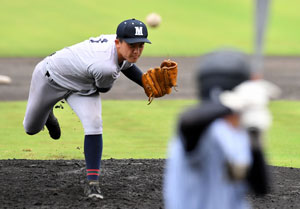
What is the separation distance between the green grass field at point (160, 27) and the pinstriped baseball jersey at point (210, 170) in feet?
46.3

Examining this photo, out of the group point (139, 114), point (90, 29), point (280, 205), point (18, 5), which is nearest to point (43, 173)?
point (280, 205)

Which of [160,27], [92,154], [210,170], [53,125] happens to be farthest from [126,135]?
[160,27]

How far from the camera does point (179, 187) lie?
284 cm

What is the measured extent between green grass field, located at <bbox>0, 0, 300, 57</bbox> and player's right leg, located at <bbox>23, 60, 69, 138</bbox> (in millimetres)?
10491

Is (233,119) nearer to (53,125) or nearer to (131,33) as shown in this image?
(131,33)

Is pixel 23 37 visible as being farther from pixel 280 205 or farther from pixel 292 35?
pixel 280 205

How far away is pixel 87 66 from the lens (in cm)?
575

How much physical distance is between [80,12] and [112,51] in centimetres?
1475

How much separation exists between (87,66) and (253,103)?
3.30 metres

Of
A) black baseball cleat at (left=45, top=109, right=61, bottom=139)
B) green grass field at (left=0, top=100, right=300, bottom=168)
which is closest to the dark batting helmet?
black baseball cleat at (left=45, top=109, right=61, bottom=139)

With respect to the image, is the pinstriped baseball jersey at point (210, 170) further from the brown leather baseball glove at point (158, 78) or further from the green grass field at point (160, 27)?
the green grass field at point (160, 27)

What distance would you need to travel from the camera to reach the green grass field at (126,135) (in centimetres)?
821

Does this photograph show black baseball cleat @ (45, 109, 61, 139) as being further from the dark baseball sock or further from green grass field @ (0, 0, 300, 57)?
green grass field @ (0, 0, 300, 57)

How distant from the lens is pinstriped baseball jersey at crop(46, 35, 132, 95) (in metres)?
5.66
